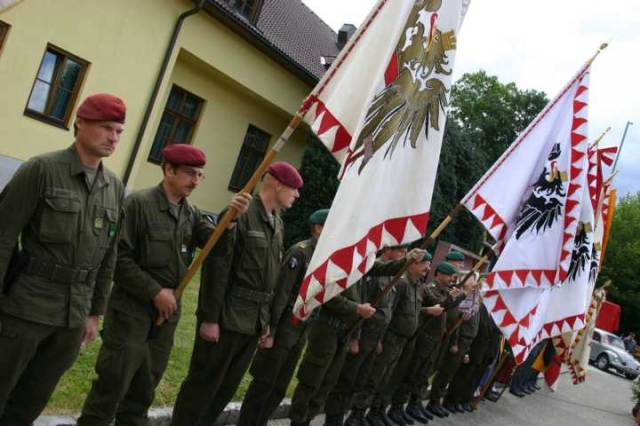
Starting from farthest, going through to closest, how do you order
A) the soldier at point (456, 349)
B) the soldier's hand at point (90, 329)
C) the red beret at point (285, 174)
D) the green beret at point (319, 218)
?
the soldier at point (456, 349) < the green beret at point (319, 218) < the red beret at point (285, 174) < the soldier's hand at point (90, 329)

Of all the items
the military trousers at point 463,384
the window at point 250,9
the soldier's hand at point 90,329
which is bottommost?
the military trousers at point 463,384

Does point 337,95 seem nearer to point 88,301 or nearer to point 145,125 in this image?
point 88,301

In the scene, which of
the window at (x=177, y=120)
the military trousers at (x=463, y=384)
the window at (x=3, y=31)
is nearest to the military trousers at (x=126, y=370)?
the military trousers at (x=463, y=384)

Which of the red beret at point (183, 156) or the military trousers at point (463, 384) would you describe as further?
the military trousers at point (463, 384)

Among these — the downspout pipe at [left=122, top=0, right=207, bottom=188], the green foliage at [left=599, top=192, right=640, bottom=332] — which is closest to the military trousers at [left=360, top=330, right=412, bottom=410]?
the downspout pipe at [left=122, top=0, right=207, bottom=188]

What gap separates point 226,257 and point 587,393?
1495 cm

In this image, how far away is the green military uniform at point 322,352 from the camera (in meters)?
5.30

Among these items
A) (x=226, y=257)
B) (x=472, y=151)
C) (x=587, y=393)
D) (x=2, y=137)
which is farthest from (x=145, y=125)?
(x=587, y=393)

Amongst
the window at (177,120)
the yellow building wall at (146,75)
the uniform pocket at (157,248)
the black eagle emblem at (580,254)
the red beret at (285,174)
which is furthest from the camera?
the window at (177,120)

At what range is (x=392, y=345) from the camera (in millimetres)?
6586

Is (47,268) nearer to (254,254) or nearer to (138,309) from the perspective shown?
(138,309)

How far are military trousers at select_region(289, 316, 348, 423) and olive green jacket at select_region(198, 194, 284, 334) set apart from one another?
1.10 metres

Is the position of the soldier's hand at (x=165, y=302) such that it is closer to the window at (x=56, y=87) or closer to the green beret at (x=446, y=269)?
the green beret at (x=446, y=269)

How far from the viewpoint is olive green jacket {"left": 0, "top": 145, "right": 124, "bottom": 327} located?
292 centimetres
